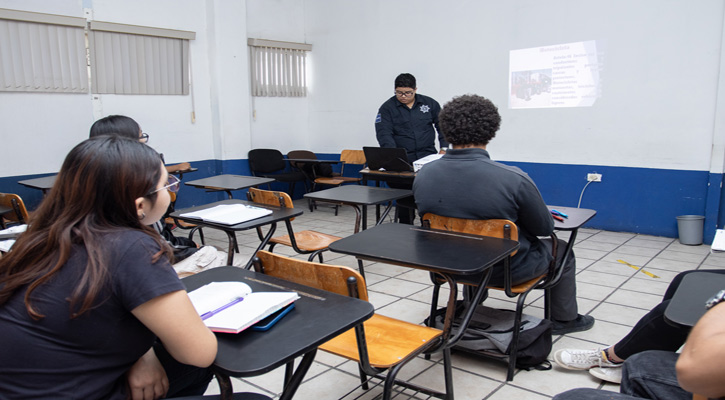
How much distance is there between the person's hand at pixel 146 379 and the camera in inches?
45.4

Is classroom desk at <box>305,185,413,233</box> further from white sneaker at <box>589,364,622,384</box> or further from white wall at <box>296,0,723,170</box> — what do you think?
white wall at <box>296,0,723,170</box>

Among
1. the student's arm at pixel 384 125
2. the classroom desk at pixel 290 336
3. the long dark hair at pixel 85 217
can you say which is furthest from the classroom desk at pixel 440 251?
the student's arm at pixel 384 125

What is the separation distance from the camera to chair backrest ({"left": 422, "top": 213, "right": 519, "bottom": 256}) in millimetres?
2072

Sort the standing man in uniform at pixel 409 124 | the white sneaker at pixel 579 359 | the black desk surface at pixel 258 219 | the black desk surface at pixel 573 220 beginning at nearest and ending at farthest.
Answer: the white sneaker at pixel 579 359, the black desk surface at pixel 573 220, the black desk surface at pixel 258 219, the standing man in uniform at pixel 409 124

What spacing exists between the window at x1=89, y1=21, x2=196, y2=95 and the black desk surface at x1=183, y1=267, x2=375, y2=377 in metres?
4.65

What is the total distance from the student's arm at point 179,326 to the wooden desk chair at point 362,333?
1.56ft

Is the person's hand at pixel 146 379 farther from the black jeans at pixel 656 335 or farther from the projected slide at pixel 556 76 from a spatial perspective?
the projected slide at pixel 556 76

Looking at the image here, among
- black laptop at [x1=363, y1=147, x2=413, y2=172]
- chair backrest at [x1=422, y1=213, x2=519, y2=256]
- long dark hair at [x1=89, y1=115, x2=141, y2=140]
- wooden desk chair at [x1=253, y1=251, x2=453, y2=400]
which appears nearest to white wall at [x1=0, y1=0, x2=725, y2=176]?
black laptop at [x1=363, y1=147, x2=413, y2=172]

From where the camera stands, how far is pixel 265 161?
644 centimetres

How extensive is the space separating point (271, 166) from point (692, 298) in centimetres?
557

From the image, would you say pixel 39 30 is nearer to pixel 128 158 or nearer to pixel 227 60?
pixel 227 60

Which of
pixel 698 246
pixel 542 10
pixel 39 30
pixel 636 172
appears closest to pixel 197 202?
pixel 39 30

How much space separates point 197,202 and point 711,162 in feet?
17.0

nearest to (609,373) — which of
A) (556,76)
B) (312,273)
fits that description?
(312,273)
